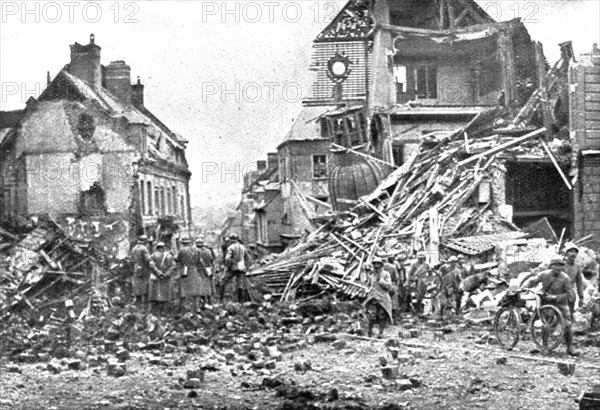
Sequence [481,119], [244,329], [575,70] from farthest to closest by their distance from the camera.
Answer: [481,119]
[575,70]
[244,329]

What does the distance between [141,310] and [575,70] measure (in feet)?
45.1

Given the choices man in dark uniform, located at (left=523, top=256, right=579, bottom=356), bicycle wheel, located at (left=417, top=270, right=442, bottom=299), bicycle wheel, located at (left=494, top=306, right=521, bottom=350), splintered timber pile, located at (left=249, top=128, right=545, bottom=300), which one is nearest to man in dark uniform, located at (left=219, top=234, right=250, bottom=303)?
splintered timber pile, located at (left=249, top=128, right=545, bottom=300)

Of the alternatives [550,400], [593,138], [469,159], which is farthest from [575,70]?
[550,400]

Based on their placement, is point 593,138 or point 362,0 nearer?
point 593,138

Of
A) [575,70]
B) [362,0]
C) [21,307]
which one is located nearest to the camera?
[21,307]

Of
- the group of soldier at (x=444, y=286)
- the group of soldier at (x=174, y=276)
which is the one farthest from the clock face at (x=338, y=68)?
the group of soldier at (x=174, y=276)

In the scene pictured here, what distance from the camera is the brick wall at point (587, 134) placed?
22.1 meters

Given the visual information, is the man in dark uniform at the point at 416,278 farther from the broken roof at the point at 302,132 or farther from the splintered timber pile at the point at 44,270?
the broken roof at the point at 302,132

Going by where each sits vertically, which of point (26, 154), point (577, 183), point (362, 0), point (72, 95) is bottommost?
point (577, 183)

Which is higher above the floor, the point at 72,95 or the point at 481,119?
the point at 72,95

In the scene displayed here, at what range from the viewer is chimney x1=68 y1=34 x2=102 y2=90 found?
33.5m

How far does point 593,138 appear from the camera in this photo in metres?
22.4

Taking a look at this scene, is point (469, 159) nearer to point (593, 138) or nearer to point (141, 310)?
point (593, 138)

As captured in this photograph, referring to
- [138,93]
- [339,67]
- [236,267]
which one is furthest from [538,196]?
[138,93]
